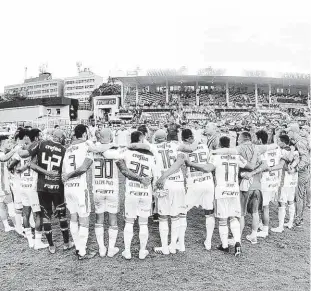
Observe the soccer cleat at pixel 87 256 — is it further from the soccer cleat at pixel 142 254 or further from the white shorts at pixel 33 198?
the white shorts at pixel 33 198

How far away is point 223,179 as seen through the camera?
529 centimetres

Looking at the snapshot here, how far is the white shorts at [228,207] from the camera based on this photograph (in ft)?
17.1

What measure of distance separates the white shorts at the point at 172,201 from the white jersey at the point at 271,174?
6.01 feet

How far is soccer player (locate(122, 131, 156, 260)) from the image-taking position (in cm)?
495

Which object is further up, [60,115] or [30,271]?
[60,115]

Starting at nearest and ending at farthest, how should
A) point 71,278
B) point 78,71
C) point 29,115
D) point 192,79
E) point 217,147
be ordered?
point 71,278 → point 217,147 → point 29,115 → point 192,79 → point 78,71

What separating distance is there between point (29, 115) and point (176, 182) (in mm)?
44781

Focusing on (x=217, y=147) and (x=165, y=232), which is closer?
(x=165, y=232)

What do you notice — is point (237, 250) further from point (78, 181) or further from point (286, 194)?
point (78, 181)

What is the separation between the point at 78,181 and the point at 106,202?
540mm

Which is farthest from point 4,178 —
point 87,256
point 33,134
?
point 87,256

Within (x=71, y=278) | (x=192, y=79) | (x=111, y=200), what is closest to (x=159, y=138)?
(x=111, y=200)

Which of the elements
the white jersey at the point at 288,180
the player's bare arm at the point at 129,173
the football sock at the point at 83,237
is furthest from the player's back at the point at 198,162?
the white jersey at the point at 288,180

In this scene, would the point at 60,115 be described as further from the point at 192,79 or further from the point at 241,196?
the point at 241,196
